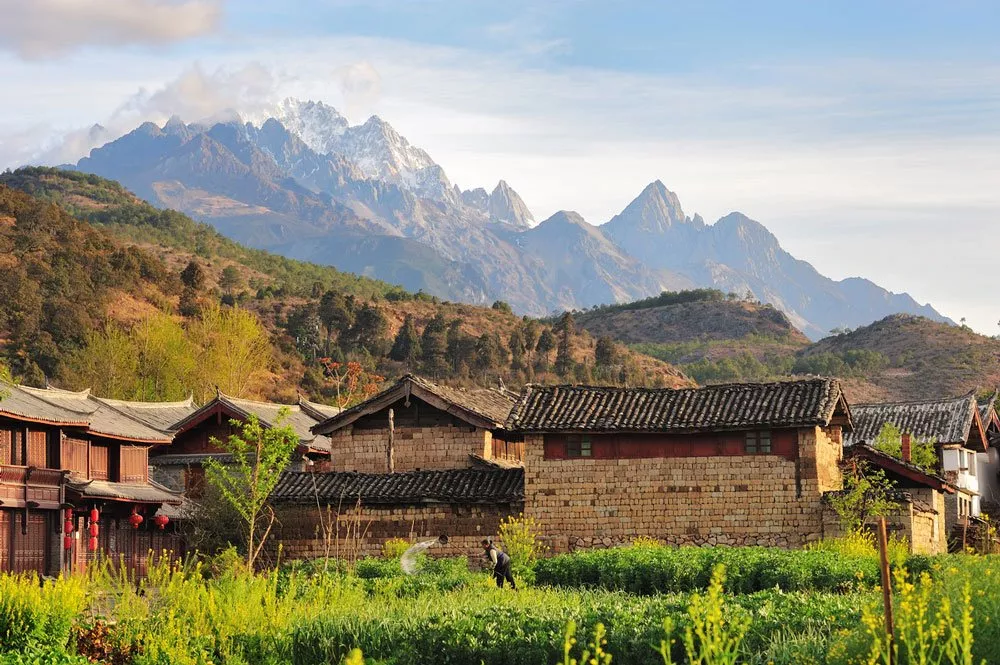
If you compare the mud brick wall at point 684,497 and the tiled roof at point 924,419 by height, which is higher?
the tiled roof at point 924,419

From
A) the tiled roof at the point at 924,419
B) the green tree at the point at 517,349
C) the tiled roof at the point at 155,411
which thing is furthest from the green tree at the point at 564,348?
the tiled roof at the point at 155,411

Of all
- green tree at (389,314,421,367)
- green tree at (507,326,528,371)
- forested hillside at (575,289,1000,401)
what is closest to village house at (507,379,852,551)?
green tree at (389,314,421,367)

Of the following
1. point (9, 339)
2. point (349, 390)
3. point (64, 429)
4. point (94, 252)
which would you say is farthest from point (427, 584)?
point (94, 252)

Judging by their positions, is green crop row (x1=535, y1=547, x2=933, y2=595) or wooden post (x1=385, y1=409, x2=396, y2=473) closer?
green crop row (x1=535, y1=547, x2=933, y2=595)

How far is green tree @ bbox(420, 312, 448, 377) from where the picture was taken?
304 ft

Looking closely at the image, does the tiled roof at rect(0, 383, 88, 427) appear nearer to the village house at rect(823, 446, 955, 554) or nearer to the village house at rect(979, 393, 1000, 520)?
the village house at rect(823, 446, 955, 554)

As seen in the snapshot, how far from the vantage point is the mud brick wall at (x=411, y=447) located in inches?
1629

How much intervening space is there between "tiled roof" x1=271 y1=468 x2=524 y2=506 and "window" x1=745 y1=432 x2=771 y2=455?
20.2 ft

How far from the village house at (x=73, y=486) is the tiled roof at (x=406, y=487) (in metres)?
6.69

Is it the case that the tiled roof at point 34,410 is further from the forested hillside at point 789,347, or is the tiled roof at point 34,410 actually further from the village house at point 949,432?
the forested hillside at point 789,347

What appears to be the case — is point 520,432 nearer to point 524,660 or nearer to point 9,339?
point 524,660

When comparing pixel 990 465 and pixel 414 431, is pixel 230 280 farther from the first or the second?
pixel 414 431

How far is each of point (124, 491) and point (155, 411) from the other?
1093 cm

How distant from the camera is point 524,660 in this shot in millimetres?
15953
